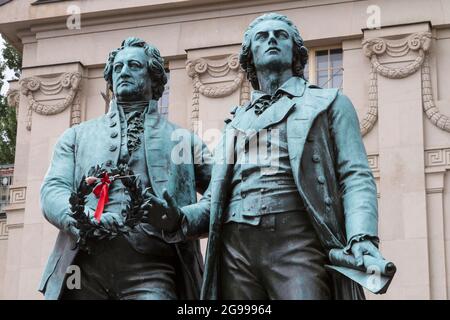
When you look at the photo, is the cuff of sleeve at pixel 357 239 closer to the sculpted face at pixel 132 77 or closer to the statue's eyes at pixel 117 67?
the sculpted face at pixel 132 77

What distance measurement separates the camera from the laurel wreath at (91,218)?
9.28m

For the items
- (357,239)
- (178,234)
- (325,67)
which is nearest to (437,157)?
(325,67)

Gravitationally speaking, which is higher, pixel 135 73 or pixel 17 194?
pixel 17 194

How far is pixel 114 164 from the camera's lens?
10109 mm

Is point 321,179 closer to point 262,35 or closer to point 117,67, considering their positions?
point 262,35

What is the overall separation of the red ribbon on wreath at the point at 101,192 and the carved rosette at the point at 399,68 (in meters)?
18.2

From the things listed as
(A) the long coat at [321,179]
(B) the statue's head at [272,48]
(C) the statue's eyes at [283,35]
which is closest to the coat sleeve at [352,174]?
(A) the long coat at [321,179]

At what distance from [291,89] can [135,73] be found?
4.35 ft

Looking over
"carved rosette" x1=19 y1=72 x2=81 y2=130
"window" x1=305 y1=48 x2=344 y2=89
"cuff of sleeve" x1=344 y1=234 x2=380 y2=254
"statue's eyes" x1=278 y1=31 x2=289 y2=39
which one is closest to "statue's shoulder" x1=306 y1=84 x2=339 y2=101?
"statue's eyes" x1=278 y1=31 x2=289 y2=39

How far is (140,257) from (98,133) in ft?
3.69

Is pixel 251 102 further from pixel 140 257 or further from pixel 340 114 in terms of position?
pixel 140 257

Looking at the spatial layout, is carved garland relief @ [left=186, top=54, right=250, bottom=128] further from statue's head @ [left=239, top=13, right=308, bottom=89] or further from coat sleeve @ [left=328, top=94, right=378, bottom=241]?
coat sleeve @ [left=328, top=94, right=378, bottom=241]

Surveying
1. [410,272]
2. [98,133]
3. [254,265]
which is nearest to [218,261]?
[254,265]

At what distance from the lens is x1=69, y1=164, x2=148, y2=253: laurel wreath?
9281mm
